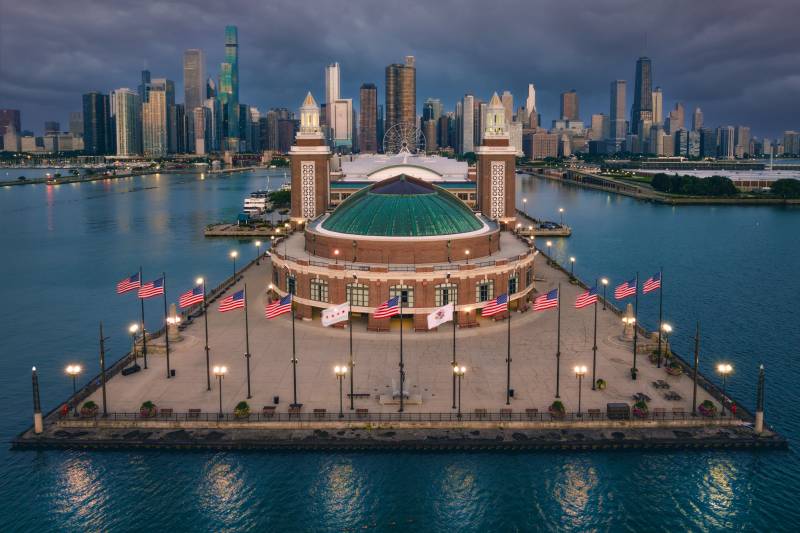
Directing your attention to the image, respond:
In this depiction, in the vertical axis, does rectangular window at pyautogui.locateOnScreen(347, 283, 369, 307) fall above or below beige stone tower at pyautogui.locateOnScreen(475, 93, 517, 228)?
below

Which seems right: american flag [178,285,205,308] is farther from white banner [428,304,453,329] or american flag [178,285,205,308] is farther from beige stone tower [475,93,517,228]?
beige stone tower [475,93,517,228]

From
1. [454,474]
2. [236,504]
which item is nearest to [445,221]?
[454,474]

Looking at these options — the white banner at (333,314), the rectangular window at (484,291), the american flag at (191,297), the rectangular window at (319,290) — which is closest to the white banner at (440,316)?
the white banner at (333,314)

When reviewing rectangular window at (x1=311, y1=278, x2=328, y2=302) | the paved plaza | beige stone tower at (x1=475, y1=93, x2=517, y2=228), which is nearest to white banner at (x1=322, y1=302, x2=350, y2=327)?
the paved plaza

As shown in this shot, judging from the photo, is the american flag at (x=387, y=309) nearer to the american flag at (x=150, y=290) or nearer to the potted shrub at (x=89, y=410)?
the american flag at (x=150, y=290)

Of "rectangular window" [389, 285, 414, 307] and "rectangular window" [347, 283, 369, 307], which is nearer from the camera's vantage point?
"rectangular window" [389, 285, 414, 307]

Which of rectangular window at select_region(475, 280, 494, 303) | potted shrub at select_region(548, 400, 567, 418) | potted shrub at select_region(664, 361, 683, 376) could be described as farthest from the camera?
rectangular window at select_region(475, 280, 494, 303)

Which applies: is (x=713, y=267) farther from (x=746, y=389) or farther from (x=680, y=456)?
(x=680, y=456)
